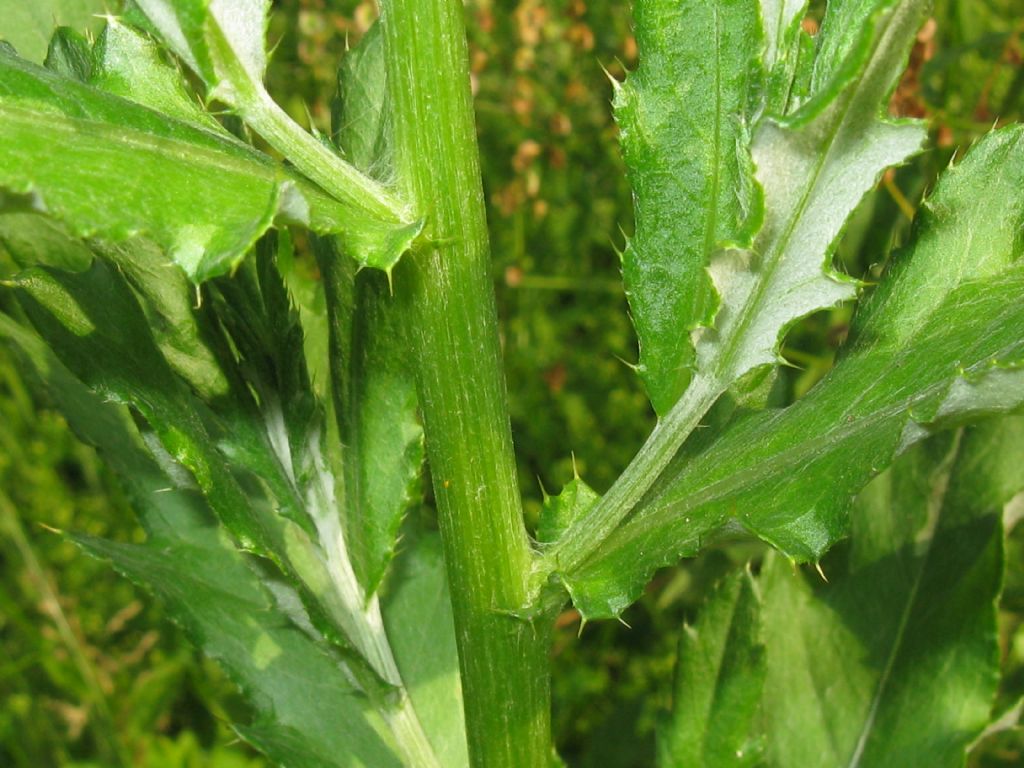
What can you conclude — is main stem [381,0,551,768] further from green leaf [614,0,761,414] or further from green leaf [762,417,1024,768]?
green leaf [762,417,1024,768]

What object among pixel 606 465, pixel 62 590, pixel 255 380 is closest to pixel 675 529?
pixel 255 380

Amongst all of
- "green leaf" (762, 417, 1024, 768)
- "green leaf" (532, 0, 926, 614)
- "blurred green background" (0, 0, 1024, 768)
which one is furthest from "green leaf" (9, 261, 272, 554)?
"blurred green background" (0, 0, 1024, 768)

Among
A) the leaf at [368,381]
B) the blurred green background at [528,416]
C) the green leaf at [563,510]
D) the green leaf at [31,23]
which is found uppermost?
the green leaf at [31,23]

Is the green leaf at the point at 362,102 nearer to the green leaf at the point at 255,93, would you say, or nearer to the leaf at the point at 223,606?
the green leaf at the point at 255,93

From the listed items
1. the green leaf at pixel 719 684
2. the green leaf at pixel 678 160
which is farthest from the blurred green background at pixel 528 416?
the green leaf at pixel 678 160

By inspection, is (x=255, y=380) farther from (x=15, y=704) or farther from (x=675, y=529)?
(x=15, y=704)
